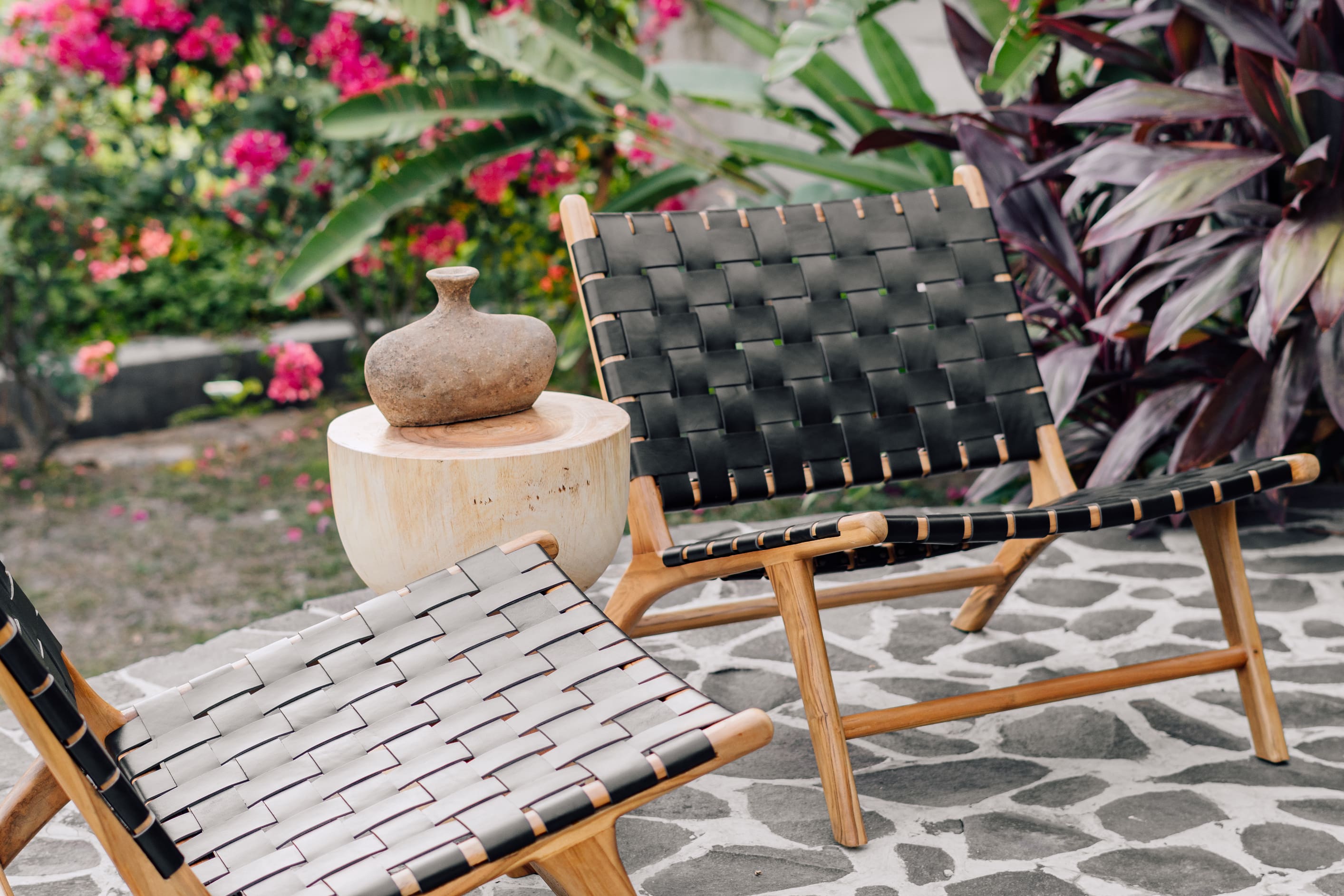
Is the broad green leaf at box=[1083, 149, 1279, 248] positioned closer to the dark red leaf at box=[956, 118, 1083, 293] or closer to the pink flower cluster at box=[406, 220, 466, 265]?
the dark red leaf at box=[956, 118, 1083, 293]

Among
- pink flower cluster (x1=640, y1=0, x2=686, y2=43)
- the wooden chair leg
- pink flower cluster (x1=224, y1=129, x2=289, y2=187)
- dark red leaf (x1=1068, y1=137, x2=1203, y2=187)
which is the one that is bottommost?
the wooden chair leg

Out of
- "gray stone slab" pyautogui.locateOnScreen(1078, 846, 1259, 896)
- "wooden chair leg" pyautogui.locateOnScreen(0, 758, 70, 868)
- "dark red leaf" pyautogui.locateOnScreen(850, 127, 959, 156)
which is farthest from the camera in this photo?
"dark red leaf" pyautogui.locateOnScreen(850, 127, 959, 156)

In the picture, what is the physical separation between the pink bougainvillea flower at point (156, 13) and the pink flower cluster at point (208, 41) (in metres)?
0.06

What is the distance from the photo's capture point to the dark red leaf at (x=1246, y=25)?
2586 millimetres

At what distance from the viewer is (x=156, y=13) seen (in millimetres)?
4004

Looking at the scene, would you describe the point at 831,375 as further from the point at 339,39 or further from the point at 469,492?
the point at 339,39

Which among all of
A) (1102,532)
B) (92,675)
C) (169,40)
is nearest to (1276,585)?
(1102,532)

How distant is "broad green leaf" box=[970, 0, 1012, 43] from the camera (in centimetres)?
325

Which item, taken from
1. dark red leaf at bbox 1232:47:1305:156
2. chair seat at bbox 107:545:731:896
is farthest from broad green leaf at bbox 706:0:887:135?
chair seat at bbox 107:545:731:896

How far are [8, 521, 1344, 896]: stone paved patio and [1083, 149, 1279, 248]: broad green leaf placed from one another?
84 centimetres

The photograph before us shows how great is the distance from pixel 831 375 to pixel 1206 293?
40.3 inches

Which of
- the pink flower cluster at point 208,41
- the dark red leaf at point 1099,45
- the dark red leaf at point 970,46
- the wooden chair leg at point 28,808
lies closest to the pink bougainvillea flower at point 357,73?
the pink flower cluster at point 208,41

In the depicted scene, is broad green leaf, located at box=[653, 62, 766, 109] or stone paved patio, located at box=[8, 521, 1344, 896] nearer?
stone paved patio, located at box=[8, 521, 1344, 896]

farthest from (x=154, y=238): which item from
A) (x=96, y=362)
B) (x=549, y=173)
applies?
(x=549, y=173)
